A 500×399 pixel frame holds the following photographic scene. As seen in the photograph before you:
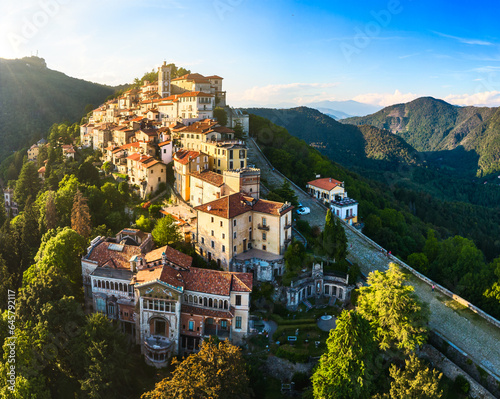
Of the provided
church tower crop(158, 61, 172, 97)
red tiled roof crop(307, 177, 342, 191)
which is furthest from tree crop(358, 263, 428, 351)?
church tower crop(158, 61, 172, 97)

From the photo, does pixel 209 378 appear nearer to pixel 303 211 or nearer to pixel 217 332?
pixel 217 332

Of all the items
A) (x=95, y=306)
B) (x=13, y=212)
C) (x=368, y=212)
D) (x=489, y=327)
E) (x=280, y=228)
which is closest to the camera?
(x=489, y=327)

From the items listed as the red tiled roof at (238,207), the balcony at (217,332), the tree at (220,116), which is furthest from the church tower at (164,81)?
the balcony at (217,332)

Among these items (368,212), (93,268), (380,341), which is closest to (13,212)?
(93,268)

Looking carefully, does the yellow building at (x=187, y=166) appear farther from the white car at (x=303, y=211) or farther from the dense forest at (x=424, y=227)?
the dense forest at (x=424, y=227)

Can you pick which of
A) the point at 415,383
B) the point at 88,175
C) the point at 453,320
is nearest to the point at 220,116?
the point at 88,175

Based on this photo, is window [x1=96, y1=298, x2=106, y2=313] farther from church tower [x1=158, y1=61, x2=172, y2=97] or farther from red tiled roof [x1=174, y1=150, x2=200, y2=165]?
church tower [x1=158, y1=61, x2=172, y2=97]

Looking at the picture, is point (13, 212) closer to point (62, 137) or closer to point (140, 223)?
point (62, 137)
